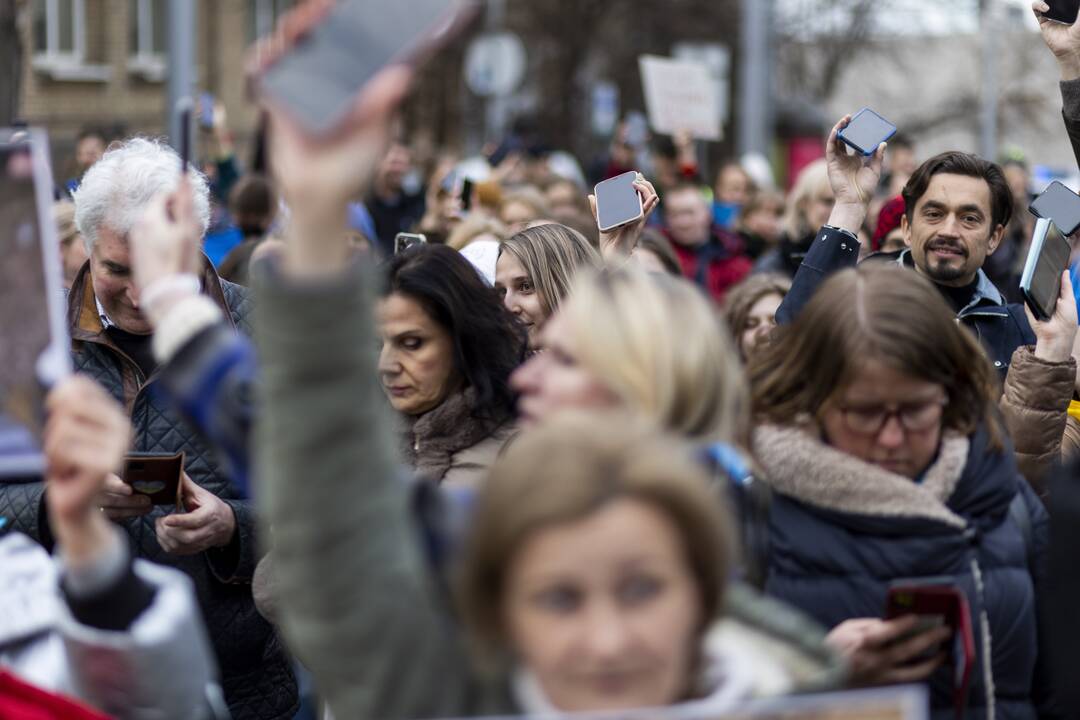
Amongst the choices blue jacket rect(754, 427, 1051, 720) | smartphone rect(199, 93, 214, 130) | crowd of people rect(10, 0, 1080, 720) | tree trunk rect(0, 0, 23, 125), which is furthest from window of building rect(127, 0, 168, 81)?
blue jacket rect(754, 427, 1051, 720)

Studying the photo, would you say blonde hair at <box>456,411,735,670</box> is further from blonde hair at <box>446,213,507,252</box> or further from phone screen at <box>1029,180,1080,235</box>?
blonde hair at <box>446,213,507,252</box>

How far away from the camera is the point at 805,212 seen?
29.8 feet

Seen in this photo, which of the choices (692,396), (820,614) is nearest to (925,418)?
(820,614)

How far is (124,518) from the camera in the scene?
423cm

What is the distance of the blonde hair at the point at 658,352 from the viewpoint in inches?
93.4

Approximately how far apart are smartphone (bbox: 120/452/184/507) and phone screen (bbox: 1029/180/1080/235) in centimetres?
257

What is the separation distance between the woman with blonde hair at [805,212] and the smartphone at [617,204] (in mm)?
3111

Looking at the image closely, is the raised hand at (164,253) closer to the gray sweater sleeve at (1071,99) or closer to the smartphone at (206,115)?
the gray sweater sleeve at (1071,99)

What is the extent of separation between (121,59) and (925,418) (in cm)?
2592

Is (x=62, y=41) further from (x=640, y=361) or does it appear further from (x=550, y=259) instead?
(x=640, y=361)

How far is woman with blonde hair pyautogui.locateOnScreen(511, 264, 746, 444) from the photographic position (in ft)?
7.79

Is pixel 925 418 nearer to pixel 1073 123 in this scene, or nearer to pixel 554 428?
pixel 554 428

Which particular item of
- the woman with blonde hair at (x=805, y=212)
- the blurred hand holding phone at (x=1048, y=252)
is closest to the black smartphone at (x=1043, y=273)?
the blurred hand holding phone at (x=1048, y=252)

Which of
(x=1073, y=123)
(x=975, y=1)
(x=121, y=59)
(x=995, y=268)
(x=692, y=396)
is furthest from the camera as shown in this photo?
(x=975, y=1)
